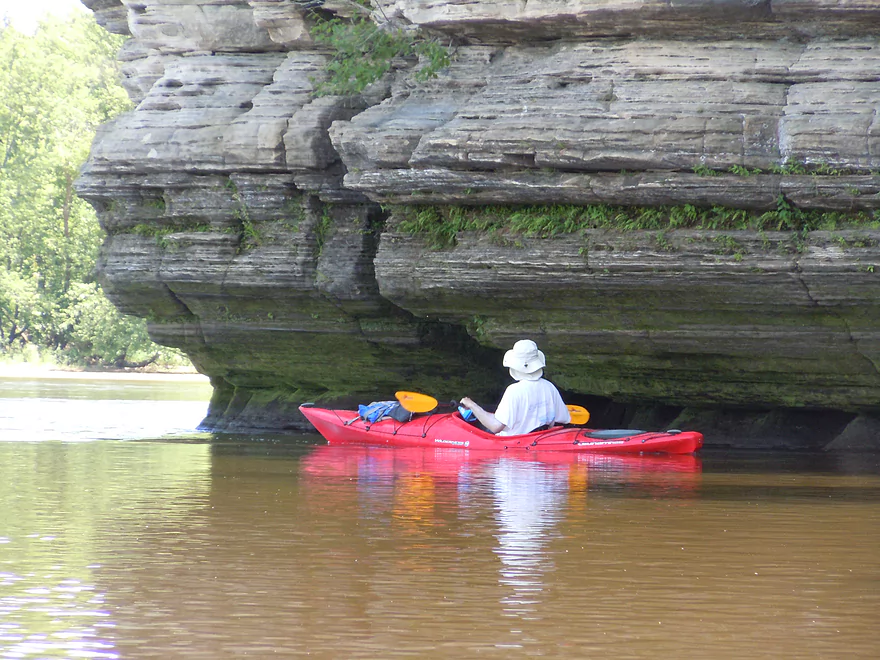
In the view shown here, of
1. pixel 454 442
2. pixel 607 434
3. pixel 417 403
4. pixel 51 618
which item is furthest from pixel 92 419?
pixel 51 618

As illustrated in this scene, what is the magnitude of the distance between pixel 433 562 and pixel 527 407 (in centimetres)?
740

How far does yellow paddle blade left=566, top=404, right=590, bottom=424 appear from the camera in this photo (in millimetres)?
14000

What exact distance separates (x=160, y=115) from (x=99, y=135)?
1.21 meters

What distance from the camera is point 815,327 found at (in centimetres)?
1254

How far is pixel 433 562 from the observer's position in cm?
576

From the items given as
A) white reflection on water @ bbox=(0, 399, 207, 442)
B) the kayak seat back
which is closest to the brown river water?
the kayak seat back

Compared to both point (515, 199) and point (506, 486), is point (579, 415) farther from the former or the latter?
point (506, 486)

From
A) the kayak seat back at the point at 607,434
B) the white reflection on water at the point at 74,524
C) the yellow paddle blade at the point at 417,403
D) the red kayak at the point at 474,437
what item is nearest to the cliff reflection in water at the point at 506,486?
the red kayak at the point at 474,437

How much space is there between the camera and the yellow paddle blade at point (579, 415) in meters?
14.0

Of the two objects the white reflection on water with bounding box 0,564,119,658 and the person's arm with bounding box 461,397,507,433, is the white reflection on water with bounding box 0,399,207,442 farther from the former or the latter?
the white reflection on water with bounding box 0,564,119,658

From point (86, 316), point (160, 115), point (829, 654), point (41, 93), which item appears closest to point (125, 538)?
point (829, 654)

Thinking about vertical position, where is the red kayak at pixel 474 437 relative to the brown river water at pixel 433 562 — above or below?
above

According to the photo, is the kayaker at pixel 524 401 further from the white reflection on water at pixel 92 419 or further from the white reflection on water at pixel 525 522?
the white reflection on water at pixel 92 419

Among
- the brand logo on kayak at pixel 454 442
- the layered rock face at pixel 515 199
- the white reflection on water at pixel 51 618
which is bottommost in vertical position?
the white reflection on water at pixel 51 618
